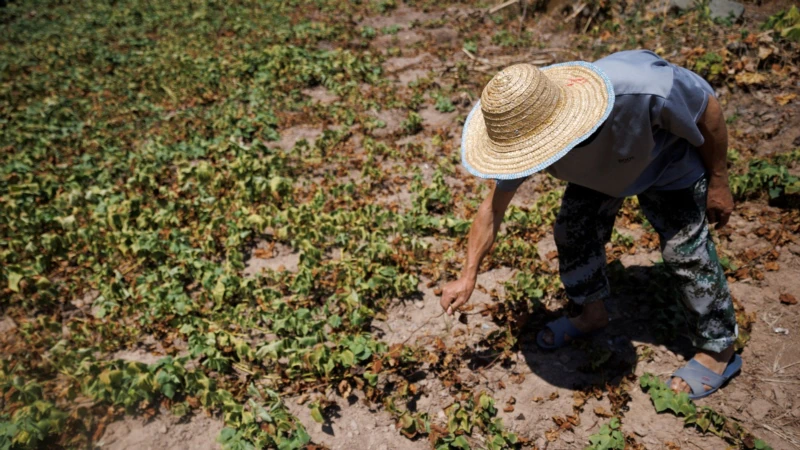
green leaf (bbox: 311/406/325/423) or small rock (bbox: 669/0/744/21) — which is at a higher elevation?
small rock (bbox: 669/0/744/21)

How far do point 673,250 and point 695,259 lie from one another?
105mm

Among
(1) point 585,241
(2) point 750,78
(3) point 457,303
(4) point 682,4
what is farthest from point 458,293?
(4) point 682,4

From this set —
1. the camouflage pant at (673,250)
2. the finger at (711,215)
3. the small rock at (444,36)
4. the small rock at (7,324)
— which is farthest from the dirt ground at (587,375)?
the small rock at (444,36)

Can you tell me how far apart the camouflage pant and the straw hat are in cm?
80

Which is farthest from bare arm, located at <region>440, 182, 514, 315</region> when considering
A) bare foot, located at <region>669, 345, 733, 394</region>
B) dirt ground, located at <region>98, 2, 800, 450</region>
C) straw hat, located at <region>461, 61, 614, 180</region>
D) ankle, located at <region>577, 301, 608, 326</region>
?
bare foot, located at <region>669, 345, 733, 394</region>

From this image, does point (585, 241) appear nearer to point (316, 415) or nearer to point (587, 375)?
point (587, 375)

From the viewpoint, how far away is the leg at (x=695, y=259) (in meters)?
2.68

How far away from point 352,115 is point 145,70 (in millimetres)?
4318

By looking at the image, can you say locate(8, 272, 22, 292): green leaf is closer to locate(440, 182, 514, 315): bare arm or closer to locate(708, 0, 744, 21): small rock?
locate(440, 182, 514, 315): bare arm

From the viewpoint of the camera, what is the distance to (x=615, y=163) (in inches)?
96.6

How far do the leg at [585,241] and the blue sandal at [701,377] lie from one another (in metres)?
0.55

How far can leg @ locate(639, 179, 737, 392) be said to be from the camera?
268 cm

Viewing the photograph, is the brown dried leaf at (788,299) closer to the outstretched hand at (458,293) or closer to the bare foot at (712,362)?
the bare foot at (712,362)

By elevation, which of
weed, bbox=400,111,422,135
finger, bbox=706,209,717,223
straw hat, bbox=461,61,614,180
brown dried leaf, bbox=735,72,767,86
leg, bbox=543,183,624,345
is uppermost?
straw hat, bbox=461,61,614,180
